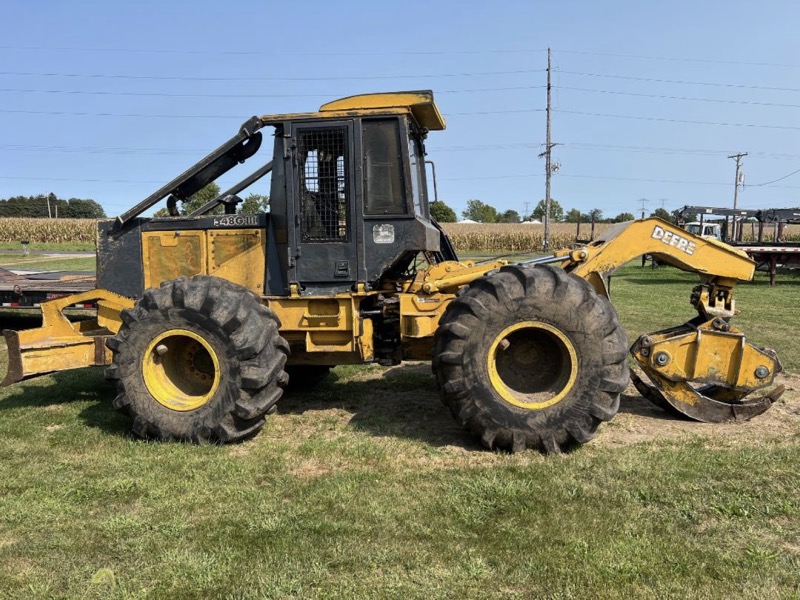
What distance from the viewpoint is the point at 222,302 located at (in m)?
5.18

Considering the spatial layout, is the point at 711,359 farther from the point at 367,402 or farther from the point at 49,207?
the point at 49,207

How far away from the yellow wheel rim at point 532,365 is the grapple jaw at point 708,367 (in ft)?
3.05

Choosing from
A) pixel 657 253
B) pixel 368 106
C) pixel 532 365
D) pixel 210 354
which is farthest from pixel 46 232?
pixel 657 253

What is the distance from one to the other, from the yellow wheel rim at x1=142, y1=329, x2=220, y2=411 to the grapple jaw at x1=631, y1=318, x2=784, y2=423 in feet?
12.8

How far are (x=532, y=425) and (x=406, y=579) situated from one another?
6.52 feet

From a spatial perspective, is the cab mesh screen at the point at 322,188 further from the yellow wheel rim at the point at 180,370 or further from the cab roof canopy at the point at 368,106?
the yellow wheel rim at the point at 180,370

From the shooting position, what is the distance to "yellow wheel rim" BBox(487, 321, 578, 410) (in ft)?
16.2

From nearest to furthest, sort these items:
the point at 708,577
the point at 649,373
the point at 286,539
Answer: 1. the point at 708,577
2. the point at 286,539
3. the point at 649,373

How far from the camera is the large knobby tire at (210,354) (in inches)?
202

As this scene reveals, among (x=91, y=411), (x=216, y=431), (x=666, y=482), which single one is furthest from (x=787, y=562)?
(x=91, y=411)

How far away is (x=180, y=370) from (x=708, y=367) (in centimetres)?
483

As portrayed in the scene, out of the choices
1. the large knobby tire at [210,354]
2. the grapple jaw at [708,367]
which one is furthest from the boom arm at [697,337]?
the large knobby tire at [210,354]

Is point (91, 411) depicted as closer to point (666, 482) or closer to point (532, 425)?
point (532, 425)

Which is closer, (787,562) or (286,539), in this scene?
(787,562)
